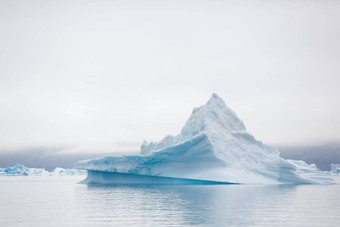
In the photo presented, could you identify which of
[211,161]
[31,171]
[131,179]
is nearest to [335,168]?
[131,179]

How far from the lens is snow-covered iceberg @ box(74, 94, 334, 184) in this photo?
23203 millimetres

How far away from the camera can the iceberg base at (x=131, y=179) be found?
84.6ft

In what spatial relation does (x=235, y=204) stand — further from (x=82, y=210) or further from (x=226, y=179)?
(x=226, y=179)

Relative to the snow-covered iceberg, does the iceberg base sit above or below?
below

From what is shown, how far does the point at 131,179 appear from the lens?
2762 centimetres

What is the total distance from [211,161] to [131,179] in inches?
282

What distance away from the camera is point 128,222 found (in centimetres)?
902

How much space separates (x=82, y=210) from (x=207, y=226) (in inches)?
192

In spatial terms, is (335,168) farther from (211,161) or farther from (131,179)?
(211,161)

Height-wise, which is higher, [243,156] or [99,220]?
[243,156]

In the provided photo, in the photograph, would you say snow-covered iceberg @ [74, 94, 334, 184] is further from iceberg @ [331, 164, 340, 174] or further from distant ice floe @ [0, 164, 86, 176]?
distant ice floe @ [0, 164, 86, 176]

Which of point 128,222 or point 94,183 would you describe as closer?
point 128,222

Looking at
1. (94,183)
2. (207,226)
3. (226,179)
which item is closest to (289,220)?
(207,226)

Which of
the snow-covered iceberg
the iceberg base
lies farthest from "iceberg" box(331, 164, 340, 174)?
the iceberg base
